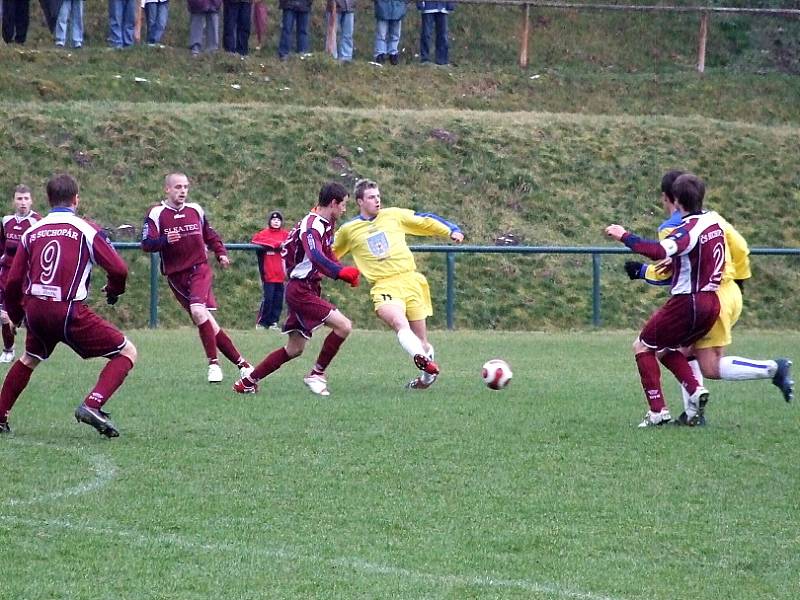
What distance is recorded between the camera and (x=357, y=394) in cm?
1092


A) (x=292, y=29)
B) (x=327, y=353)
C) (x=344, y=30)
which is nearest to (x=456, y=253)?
(x=344, y=30)

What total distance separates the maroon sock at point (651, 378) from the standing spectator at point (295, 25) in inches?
702

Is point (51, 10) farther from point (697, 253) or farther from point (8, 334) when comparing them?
point (697, 253)

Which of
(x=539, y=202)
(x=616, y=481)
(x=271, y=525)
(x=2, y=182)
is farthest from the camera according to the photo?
(x=539, y=202)

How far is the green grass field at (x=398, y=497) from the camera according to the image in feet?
17.4

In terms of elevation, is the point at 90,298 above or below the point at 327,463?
below

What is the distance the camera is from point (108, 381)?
8.20 m

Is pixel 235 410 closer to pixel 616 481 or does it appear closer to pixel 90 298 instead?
pixel 616 481

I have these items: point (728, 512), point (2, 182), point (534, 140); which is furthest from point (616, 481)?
point (534, 140)

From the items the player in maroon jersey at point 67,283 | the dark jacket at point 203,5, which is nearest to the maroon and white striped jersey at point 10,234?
the player in maroon jersey at point 67,283

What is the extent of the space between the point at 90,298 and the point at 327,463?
12133mm

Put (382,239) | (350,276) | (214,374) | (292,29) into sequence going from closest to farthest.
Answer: (350,276), (382,239), (214,374), (292,29)

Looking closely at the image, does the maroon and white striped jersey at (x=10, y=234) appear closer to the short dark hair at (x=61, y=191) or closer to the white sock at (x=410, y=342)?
the white sock at (x=410, y=342)

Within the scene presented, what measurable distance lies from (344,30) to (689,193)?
62.7 ft
